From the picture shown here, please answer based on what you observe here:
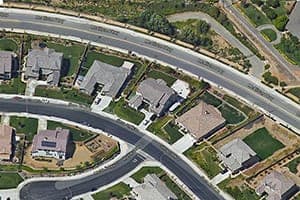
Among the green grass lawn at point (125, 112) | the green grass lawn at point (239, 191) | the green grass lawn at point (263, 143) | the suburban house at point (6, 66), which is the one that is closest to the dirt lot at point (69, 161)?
the green grass lawn at point (125, 112)

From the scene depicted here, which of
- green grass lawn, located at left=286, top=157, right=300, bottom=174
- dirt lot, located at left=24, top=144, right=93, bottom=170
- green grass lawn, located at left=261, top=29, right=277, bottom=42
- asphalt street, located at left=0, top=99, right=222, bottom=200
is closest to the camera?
asphalt street, located at left=0, top=99, right=222, bottom=200

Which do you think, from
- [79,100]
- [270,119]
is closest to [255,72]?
[270,119]

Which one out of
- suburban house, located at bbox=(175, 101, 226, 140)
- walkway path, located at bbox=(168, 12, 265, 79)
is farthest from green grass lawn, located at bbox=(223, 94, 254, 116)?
walkway path, located at bbox=(168, 12, 265, 79)

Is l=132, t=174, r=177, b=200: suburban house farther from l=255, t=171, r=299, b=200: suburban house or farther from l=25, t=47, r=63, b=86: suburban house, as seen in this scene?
l=25, t=47, r=63, b=86: suburban house

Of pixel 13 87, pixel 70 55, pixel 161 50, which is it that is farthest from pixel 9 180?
pixel 161 50

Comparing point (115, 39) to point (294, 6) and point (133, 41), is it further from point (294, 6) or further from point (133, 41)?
point (294, 6)
